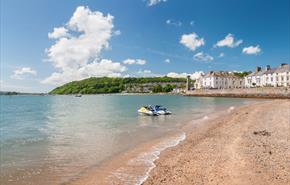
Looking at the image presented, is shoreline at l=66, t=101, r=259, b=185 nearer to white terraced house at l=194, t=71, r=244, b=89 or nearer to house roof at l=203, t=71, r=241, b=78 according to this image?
white terraced house at l=194, t=71, r=244, b=89

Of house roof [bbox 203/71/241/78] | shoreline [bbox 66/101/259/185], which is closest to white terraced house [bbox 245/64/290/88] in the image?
house roof [bbox 203/71/241/78]

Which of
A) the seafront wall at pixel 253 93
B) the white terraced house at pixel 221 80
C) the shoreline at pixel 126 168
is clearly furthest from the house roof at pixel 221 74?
the shoreline at pixel 126 168

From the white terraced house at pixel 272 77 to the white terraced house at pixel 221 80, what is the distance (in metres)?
17.8

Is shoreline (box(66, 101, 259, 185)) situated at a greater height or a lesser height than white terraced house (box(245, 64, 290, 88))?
lesser

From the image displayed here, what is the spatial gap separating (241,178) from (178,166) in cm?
254

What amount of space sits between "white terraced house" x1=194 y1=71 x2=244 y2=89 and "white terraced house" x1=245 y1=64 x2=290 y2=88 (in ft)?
58.5

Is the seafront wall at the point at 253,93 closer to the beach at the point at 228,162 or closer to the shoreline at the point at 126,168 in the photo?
the beach at the point at 228,162

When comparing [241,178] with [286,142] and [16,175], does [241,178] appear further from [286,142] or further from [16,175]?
[16,175]

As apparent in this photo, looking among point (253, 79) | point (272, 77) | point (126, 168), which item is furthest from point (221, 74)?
point (126, 168)

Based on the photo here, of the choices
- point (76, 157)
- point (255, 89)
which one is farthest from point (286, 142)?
point (255, 89)

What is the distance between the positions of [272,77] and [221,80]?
31296 mm

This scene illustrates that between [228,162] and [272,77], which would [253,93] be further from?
[228,162]

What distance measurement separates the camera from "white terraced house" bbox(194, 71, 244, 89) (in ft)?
396

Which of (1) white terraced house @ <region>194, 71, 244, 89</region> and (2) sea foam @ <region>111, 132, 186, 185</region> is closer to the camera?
(2) sea foam @ <region>111, 132, 186, 185</region>
